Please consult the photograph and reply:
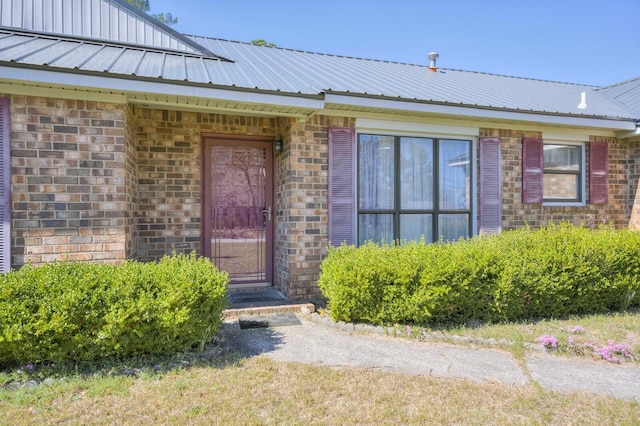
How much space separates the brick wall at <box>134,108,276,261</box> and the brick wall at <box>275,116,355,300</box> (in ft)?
4.35

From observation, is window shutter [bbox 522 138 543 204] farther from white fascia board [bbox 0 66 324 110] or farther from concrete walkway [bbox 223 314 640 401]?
white fascia board [bbox 0 66 324 110]

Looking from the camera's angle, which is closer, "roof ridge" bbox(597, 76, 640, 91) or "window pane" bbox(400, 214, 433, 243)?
"window pane" bbox(400, 214, 433, 243)

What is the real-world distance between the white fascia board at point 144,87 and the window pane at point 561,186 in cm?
498

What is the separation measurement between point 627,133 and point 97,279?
9.21 m

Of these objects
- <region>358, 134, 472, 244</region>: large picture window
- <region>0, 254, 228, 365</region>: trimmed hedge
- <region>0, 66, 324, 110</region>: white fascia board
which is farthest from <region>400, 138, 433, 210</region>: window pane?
<region>0, 254, 228, 365</region>: trimmed hedge

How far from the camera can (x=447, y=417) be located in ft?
9.55

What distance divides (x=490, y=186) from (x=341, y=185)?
9.13 feet

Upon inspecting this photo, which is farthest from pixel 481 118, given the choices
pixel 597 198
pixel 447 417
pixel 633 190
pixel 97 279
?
pixel 97 279

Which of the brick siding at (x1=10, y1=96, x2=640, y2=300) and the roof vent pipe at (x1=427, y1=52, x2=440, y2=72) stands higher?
the roof vent pipe at (x1=427, y1=52, x2=440, y2=72)

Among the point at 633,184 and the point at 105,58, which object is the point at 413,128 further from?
the point at 633,184

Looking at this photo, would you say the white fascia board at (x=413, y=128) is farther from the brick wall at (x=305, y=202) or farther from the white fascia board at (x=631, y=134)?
the white fascia board at (x=631, y=134)

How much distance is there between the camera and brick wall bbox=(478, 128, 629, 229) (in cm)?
725

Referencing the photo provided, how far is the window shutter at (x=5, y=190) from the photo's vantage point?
14.9 feet

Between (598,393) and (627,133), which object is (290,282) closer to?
(598,393)
